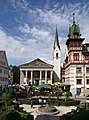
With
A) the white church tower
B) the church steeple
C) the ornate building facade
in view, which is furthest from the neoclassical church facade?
the ornate building facade

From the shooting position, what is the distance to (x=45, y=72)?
346ft

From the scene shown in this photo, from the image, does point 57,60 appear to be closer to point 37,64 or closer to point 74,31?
point 37,64

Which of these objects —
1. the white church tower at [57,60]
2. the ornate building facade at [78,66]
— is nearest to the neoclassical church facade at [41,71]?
the white church tower at [57,60]

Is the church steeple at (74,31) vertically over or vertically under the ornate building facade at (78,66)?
over

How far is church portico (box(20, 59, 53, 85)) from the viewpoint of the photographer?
10438cm

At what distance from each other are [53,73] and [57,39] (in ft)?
56.7

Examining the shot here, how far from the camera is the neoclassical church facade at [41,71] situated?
104375mm

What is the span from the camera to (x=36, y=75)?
111500mm

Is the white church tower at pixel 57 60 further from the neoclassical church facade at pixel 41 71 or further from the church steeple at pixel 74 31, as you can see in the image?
the church steeple at pixel 74 31

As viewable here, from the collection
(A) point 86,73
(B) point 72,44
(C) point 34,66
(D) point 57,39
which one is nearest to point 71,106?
(A) point 86,73

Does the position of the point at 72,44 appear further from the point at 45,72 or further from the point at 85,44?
the point at 45,72

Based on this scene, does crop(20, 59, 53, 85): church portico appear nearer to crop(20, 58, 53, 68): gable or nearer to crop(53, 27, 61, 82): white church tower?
crop(20, 58, 53, 68): gable

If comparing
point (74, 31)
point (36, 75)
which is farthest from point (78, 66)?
point (36, 75)

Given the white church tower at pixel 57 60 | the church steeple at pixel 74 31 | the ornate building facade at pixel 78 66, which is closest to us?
the ornate building facade at pixel 78 66
